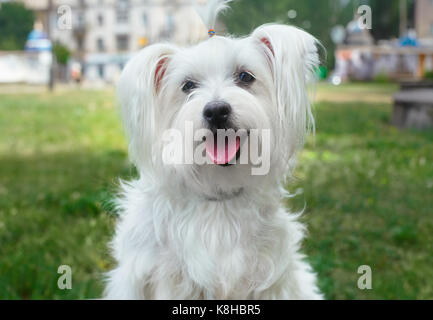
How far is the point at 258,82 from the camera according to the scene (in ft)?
7.53

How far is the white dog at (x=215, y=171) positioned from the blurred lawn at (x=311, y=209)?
44cm

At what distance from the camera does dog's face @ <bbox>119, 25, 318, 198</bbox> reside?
213 cm

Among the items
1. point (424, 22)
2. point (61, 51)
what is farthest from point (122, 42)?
point (424, 22)

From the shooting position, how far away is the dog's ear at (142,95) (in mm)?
2238

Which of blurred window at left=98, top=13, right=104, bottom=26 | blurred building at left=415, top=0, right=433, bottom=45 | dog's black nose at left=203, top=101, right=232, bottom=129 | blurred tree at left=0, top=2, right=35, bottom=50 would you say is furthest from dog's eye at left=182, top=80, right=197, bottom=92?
blurred building at left=415, top=0, right=433, bottom=45

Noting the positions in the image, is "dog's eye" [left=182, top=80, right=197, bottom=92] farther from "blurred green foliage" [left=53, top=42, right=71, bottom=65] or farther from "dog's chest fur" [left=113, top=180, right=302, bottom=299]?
"blurred green foliage" [left=53, top=42, right=71, bottom=65]

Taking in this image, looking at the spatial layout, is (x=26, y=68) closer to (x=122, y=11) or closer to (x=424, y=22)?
(x=122, y=11)

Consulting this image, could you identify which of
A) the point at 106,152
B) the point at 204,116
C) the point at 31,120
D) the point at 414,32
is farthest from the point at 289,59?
the point at 414,32

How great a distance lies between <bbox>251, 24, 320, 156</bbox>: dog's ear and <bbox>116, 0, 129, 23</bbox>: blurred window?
270 inches

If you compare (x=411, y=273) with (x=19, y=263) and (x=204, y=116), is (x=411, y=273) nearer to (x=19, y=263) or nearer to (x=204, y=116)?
(x=204, y=116)

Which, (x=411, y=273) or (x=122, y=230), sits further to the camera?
(x=411, y=273)

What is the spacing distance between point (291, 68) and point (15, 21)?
45.8ft

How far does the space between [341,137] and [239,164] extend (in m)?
6.39

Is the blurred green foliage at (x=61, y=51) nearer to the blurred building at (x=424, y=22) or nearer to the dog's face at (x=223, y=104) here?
the dog's face at (x=223, y=104)
